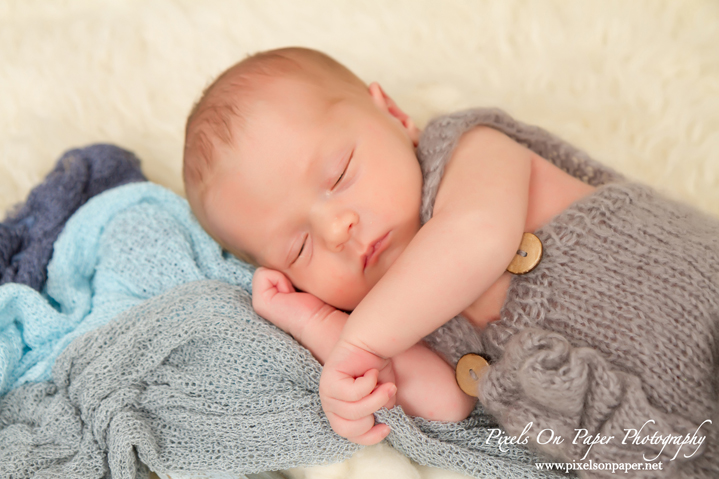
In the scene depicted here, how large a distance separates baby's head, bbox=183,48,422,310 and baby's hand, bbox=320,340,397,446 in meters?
0.21

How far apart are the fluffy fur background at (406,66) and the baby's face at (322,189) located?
514mm

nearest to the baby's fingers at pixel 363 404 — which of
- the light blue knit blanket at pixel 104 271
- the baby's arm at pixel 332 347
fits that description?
the baby's arm at pixel 332 347

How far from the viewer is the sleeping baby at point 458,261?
0.97 m

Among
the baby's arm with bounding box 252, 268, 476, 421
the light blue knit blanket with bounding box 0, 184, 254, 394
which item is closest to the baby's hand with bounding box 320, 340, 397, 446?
the baby's arm with bounding box 252, 268, 476, 421

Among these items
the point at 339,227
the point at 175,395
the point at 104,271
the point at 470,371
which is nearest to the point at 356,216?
the point at 339,227

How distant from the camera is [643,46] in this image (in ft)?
5.42

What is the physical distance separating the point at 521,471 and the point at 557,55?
1.24 meters

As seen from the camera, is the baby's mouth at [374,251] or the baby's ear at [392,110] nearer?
the baby's mouth at [374,251]

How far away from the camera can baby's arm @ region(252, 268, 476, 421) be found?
45.1 inches

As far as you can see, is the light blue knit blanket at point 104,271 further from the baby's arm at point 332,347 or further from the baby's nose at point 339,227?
the baby's nose at point 339,227

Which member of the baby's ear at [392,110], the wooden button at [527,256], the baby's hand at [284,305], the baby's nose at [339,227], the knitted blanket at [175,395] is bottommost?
the knitted blanket at [175,395]

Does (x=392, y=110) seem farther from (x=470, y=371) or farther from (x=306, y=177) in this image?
(x=470, y=371)

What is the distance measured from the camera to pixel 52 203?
1520mm

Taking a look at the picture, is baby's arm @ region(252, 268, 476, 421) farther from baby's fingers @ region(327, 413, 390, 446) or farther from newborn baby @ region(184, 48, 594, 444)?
baby's fingers @ region(327, 413, 390, 446)
